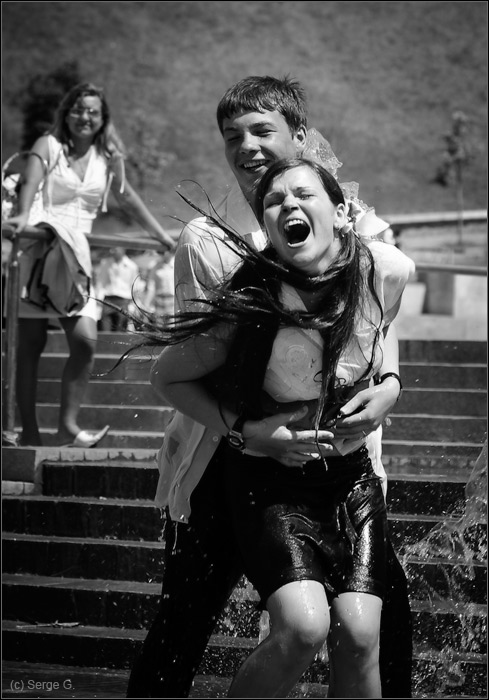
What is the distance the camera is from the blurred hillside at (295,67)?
5869 cm

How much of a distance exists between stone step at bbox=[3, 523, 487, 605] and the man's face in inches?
94.9

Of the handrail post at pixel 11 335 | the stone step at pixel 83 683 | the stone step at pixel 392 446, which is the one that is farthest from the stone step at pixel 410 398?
the stone step at pixel 83 683

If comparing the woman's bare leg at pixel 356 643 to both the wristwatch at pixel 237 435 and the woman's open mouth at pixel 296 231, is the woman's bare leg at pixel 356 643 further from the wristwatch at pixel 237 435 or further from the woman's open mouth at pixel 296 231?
the woman's open mouth at pixel 296 231

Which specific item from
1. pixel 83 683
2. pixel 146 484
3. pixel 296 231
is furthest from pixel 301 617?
pixel 146 484

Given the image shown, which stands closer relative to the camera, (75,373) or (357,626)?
(357,626)

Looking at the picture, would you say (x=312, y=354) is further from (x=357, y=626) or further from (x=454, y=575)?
(x=454, y=575)

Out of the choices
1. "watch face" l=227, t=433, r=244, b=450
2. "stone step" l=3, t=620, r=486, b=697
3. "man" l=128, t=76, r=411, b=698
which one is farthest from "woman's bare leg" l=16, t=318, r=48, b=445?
"watch face" l=227, t=433, r=244, b=450

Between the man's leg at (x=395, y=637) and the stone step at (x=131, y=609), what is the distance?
1.65m

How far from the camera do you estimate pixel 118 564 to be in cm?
570

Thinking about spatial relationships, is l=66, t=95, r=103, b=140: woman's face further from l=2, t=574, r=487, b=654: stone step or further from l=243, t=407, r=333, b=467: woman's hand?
l=243, t=407, r=333, b=467: woman's hand

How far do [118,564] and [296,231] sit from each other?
9.99 feet

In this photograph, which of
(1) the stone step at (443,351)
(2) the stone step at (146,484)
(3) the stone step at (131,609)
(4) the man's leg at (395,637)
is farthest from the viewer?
(1) the stone step at (443,351)

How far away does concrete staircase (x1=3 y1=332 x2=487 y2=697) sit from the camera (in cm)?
501

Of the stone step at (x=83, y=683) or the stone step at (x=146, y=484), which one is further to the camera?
the stone step at (x=146, y=484)
